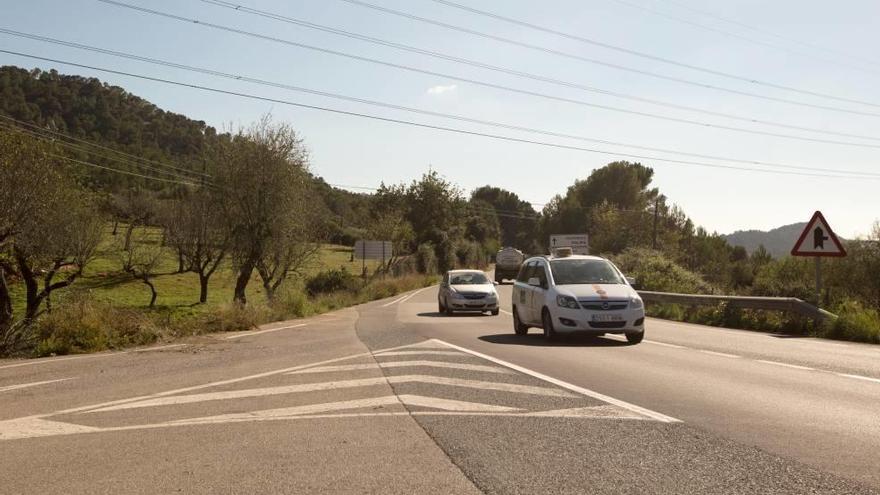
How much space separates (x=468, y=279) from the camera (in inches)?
1088

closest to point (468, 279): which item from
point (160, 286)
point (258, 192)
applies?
point (258, 192)

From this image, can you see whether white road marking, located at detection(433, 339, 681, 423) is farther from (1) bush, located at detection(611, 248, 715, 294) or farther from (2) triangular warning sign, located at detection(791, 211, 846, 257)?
(1) bush, located at detection(611, 248, 715, 294)

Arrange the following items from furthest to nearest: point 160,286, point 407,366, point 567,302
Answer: point 160,286 < point 567,302 < point 407,366

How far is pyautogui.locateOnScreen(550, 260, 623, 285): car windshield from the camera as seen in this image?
14.8 meters

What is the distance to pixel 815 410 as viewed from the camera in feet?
23.2

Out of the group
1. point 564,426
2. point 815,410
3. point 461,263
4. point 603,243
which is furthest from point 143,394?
point 461,263

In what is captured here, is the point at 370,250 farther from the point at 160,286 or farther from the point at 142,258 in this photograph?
the point at 142,258

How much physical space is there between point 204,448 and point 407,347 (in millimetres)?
7957

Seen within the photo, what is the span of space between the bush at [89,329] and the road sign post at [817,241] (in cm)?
1491

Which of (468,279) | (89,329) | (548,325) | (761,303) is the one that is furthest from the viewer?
(468,279)

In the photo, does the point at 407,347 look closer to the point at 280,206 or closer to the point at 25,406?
the point at 25,406

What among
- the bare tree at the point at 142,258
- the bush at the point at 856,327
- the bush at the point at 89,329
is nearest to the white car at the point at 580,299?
the bush at the point at 856,327

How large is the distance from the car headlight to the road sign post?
6476 millimetres

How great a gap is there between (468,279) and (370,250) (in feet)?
109
